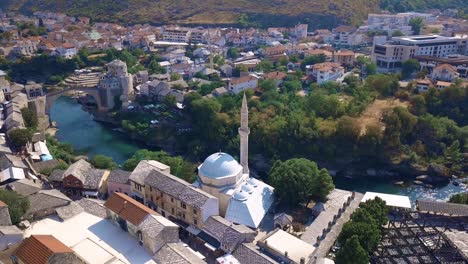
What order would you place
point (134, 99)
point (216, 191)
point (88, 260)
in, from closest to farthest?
point (88, 260) → point (216, 191) → point (134, 99)

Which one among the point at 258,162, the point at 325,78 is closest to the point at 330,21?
the point at 325,78

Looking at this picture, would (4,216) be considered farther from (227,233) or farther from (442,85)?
(442,85)

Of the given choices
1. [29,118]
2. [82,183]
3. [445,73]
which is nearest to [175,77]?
[29,118]

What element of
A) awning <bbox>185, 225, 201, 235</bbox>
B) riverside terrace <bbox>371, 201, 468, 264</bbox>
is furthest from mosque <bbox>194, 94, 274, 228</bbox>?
riverside terrace <bbox>371, 201, 468, 264</bbox>

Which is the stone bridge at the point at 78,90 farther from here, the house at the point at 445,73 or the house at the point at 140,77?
the house at the point at 445,73

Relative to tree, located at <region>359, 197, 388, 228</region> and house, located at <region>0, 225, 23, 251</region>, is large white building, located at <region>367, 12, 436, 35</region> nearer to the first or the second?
tree, located at <region>359, 197, 388, 228</region>

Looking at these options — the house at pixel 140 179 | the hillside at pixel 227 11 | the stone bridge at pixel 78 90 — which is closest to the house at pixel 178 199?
the house at pixel 140 179

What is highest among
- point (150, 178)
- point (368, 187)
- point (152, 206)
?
point (150, 178)

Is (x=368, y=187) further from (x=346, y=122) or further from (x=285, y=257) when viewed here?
(x=285, y=257)
